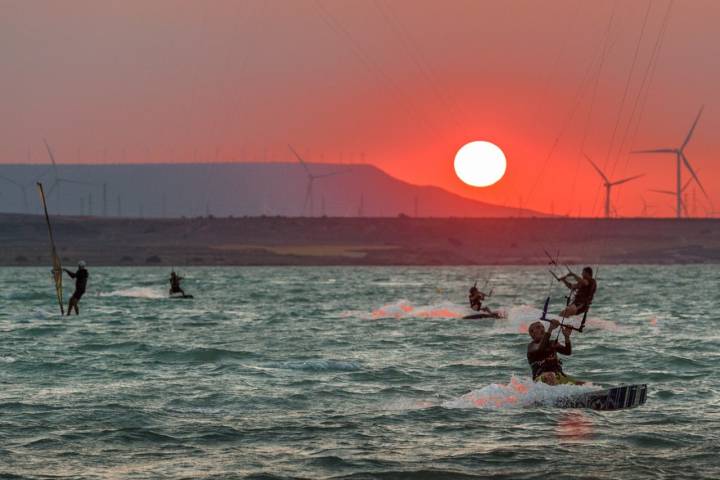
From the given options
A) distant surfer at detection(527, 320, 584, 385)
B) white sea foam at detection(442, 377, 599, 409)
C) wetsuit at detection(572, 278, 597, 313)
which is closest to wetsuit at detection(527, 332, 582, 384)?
distant surfer at detection(527, 320, 584, 385)

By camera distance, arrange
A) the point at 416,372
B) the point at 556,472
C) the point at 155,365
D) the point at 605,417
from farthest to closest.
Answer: the point at 155,365 < the point at 416,372 < the point at 605,417 < the point at 556,472

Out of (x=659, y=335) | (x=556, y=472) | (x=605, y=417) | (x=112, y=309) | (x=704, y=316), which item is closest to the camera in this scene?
(x=556, y=472)

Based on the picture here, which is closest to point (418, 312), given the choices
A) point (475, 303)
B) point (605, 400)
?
point (475, 303)

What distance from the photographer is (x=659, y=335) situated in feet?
161

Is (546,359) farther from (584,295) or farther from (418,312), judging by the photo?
(418,312)

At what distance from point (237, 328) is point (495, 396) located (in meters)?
28.4

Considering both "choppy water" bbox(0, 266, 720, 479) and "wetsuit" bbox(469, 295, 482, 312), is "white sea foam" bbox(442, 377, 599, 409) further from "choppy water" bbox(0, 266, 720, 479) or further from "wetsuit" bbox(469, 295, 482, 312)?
"wetsuit" bbox(469, 295, 482, 312)

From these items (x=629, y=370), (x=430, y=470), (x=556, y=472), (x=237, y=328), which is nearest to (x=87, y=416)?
(x=430, y=470)

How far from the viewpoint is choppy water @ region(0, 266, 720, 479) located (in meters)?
20.9

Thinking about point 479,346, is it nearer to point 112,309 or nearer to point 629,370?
point 629,370

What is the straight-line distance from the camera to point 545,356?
26.2 meters

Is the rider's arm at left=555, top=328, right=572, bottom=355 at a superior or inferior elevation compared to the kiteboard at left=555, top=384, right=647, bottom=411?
superior

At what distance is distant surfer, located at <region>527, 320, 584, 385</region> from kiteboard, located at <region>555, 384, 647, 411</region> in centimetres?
54

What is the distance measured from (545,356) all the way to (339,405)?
4.71 metres
